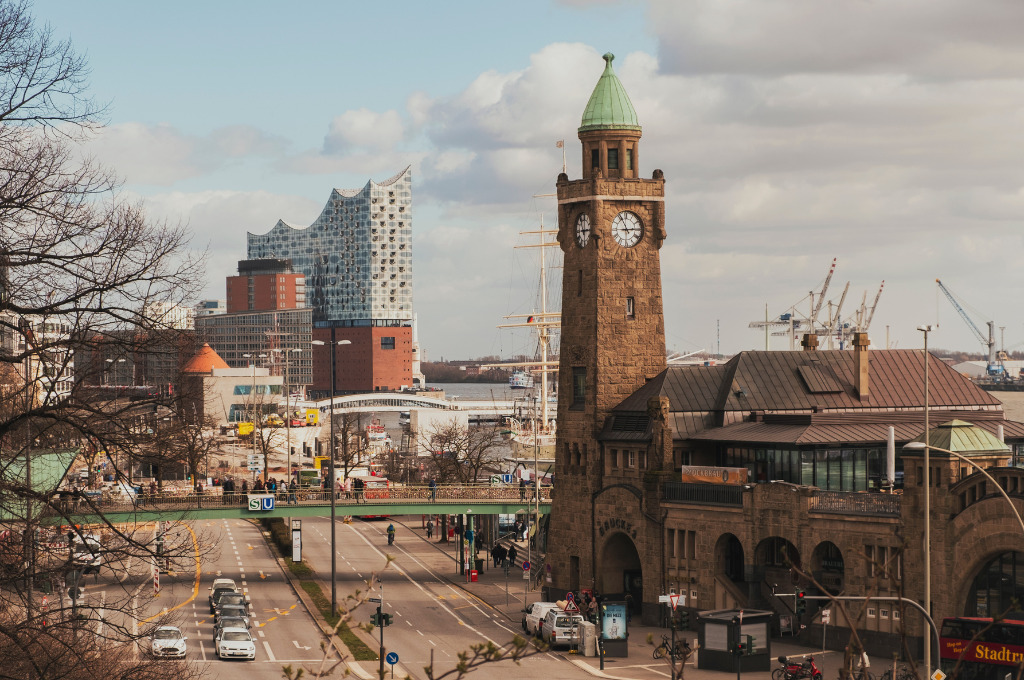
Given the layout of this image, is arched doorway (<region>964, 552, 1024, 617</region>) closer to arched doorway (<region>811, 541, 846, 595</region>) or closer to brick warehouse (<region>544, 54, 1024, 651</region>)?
brick warehouse (<region>544, 54, 1024, 651</region>)

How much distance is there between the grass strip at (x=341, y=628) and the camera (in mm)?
62822

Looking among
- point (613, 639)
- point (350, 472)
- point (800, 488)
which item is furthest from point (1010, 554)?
point (350, 472)

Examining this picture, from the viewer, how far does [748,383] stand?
76125mm

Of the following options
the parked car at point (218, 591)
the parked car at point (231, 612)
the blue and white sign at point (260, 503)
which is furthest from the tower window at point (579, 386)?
the parked car at point (231, 612)

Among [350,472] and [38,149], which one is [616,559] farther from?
[350,472]

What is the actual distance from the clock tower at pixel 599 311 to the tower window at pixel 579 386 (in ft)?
0.17

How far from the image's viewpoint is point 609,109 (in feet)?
A: 258

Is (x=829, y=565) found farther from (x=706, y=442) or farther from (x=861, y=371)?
(x=861, y=371)

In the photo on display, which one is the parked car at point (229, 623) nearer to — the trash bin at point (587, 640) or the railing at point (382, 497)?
the trash bin at point (587, 640)

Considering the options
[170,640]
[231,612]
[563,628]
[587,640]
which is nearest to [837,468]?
[587,640]

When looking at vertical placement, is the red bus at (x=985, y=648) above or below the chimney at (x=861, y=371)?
below

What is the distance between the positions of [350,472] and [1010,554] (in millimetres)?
93178

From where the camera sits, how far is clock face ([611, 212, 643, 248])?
77.8m

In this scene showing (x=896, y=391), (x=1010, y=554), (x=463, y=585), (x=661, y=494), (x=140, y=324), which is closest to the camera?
(x=140, y=324)
